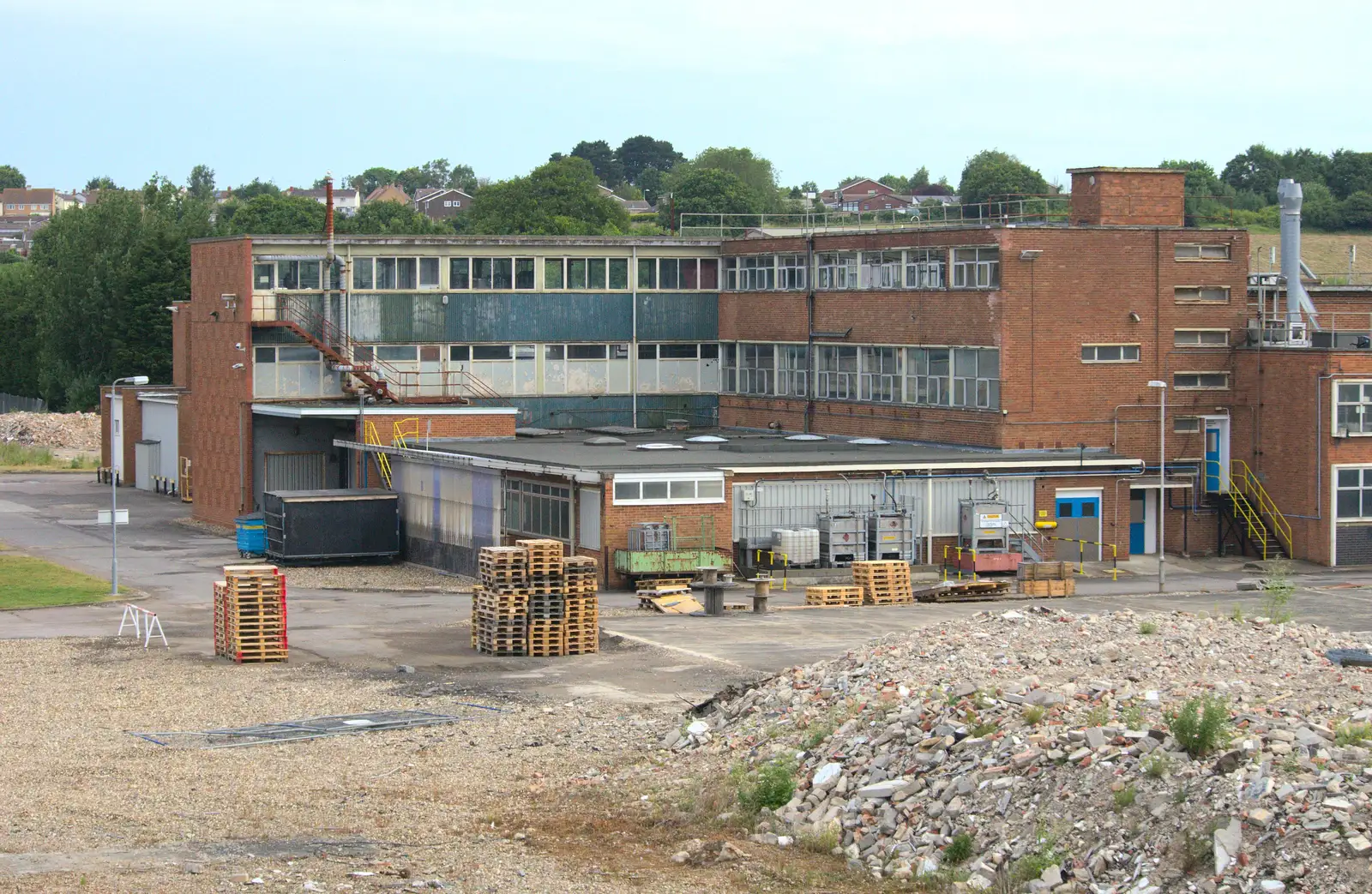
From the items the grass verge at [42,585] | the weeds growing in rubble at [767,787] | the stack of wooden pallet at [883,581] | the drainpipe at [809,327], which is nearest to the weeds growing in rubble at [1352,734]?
the weeds growing in rubble at [767,787]

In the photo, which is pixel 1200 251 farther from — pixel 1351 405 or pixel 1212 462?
pixel 1351 405

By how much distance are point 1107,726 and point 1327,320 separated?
4247 centimetres

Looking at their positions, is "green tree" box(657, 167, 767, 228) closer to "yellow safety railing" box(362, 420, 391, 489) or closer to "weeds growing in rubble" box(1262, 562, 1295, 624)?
"yellow safety railing" box(362, 420, 391, 489)

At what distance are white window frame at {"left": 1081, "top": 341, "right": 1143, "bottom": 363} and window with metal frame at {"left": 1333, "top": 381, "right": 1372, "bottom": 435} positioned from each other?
5.79 m

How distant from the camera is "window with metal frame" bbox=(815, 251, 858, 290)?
61.8 meters

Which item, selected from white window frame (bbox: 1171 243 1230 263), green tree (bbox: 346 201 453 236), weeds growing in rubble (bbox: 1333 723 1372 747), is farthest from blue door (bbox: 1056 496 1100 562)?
green tree (bbox: 346 201 453 236)

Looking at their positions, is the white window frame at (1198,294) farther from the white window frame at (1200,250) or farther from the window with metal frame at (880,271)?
the window with metal frame at (880,271)

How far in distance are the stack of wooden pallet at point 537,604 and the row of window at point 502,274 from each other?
1114 inches

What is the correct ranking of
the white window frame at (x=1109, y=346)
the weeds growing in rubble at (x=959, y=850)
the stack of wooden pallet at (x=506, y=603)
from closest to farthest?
the weeds growing in rubble at (x=959, y=850)
the stack of wooden pallet at (x=506, y=603)
the white window frame at (x=1109, y=346)

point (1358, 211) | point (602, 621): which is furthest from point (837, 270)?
point (1358, 211)

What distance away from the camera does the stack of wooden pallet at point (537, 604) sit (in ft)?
118

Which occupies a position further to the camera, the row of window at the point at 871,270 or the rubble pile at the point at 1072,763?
the row of window at the point at 871,270

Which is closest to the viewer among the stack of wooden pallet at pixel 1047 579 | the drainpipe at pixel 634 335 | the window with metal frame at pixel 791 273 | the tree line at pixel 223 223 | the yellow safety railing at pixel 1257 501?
the stack of wooden pallet at pixel 1047 579

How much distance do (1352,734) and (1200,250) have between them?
36.7m
